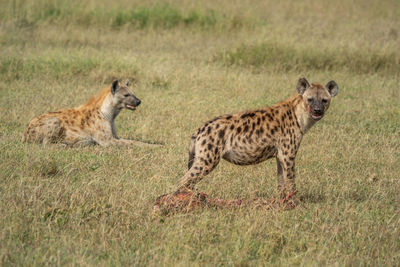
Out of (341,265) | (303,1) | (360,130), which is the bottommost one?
(341,265)

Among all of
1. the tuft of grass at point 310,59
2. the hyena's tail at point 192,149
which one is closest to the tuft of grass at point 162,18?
the tuft of grass at point 310,59

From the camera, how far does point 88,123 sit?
25.2ft

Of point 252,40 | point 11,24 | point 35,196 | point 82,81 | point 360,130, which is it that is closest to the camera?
point 35,196

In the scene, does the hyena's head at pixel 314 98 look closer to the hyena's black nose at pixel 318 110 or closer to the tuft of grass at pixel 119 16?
the hyena's black nose at pixel 318 110

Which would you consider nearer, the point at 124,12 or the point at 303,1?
the point at 124,12

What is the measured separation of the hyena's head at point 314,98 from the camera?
5.47 m

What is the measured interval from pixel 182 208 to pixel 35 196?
1.14 m

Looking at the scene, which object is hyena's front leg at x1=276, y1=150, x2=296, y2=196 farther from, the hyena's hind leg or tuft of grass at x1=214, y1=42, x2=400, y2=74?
tuft of grass at x1=214, y1=42, x2=400, y2=74

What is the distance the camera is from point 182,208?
4.89m

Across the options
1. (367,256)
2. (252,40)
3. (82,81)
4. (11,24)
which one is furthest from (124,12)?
(367,256)

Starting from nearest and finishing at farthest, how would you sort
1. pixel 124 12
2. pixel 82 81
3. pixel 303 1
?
pixel 82 81 < pixel 124 12 < pixel 303 1

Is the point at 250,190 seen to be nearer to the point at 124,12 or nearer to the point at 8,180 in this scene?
the point at 8,180

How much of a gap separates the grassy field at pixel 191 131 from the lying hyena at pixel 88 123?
0.25 m

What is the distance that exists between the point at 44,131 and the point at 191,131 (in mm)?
1887
